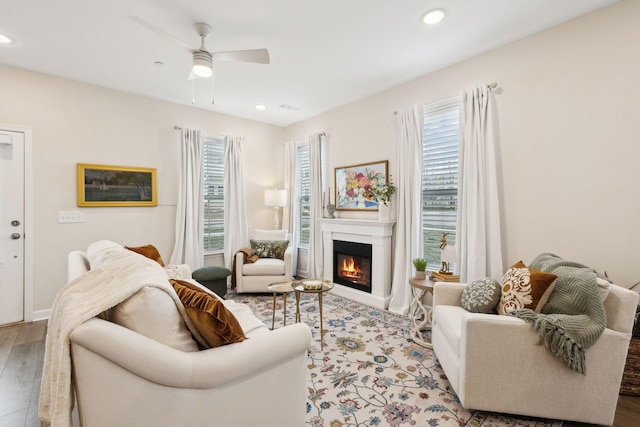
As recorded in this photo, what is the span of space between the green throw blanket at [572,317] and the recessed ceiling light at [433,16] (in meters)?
2.16

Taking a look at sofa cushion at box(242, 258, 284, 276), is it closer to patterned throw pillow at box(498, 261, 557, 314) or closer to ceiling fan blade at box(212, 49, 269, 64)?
ceiling fan blade at box(212, 49, 269, 64)

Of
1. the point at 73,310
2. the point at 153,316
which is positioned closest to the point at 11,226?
the point at 73,310

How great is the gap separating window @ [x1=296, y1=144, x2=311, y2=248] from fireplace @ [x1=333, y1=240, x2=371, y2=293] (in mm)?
942

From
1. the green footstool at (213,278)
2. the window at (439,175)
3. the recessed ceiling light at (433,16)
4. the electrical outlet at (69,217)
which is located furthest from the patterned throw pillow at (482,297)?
the electrical outlet at (69,217)

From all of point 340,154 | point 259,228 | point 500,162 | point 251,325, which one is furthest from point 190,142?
point 500,162

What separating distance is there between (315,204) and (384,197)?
4.64 feet

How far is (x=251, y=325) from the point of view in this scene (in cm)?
193

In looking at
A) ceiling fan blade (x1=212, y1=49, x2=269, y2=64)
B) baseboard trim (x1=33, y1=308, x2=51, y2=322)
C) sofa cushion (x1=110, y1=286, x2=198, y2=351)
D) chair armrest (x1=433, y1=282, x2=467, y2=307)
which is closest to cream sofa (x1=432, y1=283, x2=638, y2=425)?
chair armrest (x1=433, y1=282, x2=467, y2=307)

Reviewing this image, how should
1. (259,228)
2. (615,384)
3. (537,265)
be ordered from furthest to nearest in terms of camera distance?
(259,228), (537,265), (615,384)

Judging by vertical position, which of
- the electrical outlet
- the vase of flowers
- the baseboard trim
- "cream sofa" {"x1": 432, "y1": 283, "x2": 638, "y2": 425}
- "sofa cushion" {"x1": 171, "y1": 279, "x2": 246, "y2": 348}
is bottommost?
the baseboard trim

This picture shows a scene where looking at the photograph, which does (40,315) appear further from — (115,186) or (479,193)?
(479,193)

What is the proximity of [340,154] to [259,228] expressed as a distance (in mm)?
2082

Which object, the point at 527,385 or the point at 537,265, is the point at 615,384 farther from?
the point at 537,265

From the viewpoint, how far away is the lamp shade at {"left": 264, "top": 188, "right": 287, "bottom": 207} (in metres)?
5.16
